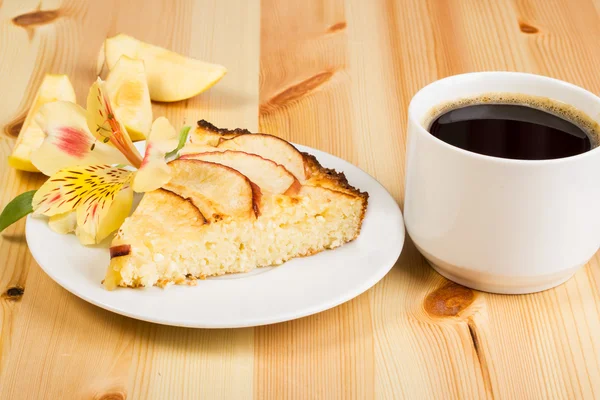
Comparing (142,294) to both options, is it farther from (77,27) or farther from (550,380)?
(77,27)

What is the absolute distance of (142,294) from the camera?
1143 millimetres

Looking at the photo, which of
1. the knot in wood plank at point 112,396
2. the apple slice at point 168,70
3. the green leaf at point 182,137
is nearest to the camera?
the knot in wood plank at point 112,396

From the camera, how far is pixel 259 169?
1.31 meters

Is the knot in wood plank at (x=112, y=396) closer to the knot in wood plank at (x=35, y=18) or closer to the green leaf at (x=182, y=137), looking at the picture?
the green leaf at (x=182, y=137)

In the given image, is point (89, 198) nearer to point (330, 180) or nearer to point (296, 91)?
point (330, 180)

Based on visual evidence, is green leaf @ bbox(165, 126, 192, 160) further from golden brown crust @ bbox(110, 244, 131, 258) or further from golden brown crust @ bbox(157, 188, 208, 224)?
golden brown crust @ bbox(110, 244, 131, 258)

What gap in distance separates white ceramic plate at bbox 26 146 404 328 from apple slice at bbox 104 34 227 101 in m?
0.58

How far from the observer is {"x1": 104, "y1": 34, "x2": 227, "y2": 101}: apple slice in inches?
70.4

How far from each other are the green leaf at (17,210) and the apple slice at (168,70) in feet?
1.76

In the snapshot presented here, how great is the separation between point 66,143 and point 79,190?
0.09 meters

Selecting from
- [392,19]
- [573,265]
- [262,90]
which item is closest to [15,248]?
[262,90]

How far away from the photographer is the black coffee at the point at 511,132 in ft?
3.87

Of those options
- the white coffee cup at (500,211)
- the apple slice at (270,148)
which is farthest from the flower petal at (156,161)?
the white coffee cup at (500,211)

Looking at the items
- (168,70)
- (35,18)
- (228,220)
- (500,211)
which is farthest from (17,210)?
(35,18)
